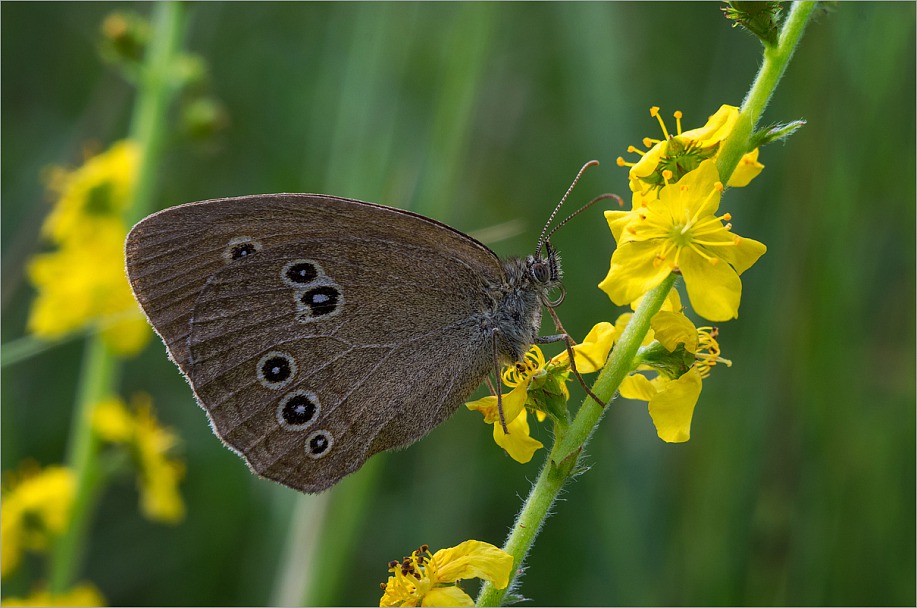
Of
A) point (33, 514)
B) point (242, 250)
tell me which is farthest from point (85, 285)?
point (242, 250)

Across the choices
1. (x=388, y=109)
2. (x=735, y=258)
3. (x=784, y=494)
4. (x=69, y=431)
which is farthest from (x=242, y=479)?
(x=735, y=258)

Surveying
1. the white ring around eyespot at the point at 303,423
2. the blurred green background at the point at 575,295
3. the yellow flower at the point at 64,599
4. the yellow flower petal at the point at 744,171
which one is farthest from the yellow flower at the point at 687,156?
the yellow flower at the point at 64,599

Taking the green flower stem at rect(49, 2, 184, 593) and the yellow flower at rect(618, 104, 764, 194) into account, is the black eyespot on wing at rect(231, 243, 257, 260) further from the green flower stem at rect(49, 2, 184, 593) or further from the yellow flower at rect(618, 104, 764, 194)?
the green flower stem at rect(49, 2, 184, 593)

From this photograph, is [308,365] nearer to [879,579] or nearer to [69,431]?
[879,579]

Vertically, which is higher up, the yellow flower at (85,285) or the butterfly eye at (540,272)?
the yellow flower at (85,285)

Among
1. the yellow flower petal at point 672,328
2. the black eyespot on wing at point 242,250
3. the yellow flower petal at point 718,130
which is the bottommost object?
the yellow flower petal at point 672,328

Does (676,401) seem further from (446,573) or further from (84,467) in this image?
(84,467)

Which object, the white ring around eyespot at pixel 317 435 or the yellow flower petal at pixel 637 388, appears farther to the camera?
the white ring around eyespot at pixel 317 435

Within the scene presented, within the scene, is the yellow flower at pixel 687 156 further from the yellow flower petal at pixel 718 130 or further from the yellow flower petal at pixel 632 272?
the yellow flower petal at pixel 632 272
